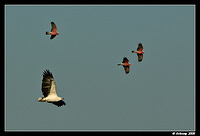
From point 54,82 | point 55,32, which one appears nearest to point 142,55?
point 55,32

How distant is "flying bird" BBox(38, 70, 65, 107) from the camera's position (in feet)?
145

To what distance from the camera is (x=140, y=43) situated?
55.0 metres

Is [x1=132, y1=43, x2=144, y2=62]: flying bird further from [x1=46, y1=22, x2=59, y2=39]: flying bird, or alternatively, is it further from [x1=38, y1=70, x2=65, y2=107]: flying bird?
[x1=38, y1=70, x2=65, y2=107]: flying bird

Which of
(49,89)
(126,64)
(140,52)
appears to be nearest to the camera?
(49,89)

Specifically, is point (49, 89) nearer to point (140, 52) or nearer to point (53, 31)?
point (53, 31)

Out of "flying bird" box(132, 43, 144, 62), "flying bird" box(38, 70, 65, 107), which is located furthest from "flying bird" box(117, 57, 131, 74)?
"flying bird" box(38, 70, 65, 107)

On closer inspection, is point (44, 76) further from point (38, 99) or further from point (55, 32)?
point (55, 32)

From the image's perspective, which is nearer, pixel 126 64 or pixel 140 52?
pixel 140 52

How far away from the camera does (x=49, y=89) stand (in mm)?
44375

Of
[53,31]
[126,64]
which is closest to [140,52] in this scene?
[126,64]

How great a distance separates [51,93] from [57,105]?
143cm

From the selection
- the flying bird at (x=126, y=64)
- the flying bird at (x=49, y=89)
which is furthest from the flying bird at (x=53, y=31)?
the flying bird at (x=49, y=89)

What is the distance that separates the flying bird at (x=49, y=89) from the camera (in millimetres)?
44344

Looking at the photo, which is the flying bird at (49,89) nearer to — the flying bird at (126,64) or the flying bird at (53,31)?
the flying bird at (53,31)
